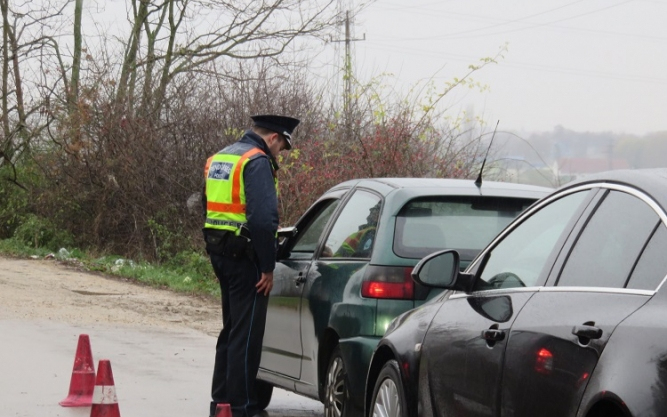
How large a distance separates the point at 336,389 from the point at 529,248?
2.61m

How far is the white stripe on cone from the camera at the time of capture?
276 inches

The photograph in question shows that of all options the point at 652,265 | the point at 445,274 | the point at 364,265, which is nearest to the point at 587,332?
the point at 652,265

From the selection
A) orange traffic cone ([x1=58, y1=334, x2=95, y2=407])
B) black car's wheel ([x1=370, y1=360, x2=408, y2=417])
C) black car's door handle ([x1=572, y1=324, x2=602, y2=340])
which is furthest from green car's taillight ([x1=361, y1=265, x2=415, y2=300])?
black car's door handle ([x1=572, y1=324, x2=602, y2=340])

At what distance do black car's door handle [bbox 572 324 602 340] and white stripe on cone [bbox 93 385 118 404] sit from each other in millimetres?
3838

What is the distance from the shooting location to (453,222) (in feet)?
23.5

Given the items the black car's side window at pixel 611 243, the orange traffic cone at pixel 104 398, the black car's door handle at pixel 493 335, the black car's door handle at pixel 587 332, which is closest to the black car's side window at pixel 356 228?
the orange traffic cone at pixel 104 398

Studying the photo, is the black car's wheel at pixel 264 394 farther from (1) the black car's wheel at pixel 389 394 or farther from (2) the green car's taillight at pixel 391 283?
(1) the black car's wheel at pixel 389 394

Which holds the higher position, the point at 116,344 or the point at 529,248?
the point at 529,248

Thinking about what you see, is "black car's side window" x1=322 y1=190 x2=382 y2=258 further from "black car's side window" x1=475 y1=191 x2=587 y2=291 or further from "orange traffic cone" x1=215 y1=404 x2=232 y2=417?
Answer: "black car's side window" x1=475 y1=191 x2=587 y2=291

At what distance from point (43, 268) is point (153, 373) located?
12195 millimetres

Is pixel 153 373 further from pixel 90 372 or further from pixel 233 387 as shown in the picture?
pixel 233 387

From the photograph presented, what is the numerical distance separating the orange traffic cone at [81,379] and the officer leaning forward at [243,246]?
0.97m

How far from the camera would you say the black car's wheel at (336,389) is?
698 cm

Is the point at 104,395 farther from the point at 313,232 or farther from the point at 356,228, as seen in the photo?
the point at 313,232
